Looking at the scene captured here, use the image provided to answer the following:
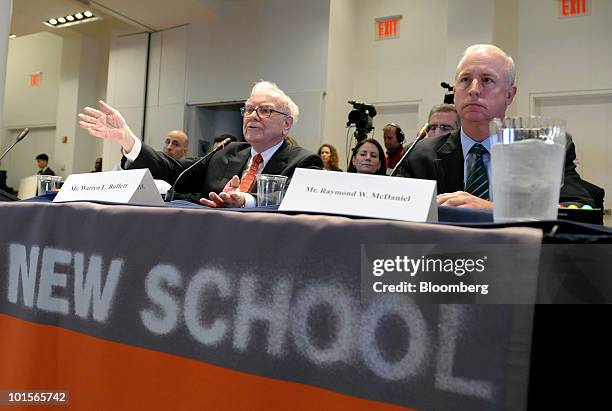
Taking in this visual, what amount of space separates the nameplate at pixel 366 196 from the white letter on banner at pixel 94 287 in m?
0.24

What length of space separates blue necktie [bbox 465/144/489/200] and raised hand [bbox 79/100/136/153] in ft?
2.89

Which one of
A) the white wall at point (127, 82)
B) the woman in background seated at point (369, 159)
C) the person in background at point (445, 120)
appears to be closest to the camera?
the person in background at point (445, 120)

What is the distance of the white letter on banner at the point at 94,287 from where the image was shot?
665 mm

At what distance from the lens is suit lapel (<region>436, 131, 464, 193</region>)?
1341 millimetres

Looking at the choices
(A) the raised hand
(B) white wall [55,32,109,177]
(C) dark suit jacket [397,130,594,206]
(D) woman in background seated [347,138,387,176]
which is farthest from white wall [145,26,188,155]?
(C) dark suit jacket [397,130,594,206]

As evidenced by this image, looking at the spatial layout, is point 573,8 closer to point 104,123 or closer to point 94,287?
point 104,123

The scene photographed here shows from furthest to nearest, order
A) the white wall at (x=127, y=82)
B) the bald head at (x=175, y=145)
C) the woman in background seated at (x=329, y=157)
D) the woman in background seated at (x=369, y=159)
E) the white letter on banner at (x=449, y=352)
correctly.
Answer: the white wall at (x=127, y=82)
the woman in background seated at (x=329, y=157)
the bald head at (x=175, y=145)
the woman in background seated at (x=369, y=159)
the white letter on banner at (x=449, y=352)

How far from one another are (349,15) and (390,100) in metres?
0.98

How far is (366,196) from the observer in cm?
60

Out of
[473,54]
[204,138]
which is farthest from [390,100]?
[473,54]

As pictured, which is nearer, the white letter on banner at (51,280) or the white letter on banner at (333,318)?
the white letter on banner at (333,318)

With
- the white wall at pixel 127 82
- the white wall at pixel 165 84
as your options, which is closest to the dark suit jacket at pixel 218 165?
the white wall at pixel 165 84

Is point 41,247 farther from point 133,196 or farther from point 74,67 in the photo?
point 74,67

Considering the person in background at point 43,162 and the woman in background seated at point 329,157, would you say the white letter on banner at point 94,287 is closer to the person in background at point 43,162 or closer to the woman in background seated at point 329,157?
the woman in background seated at point 329,157
